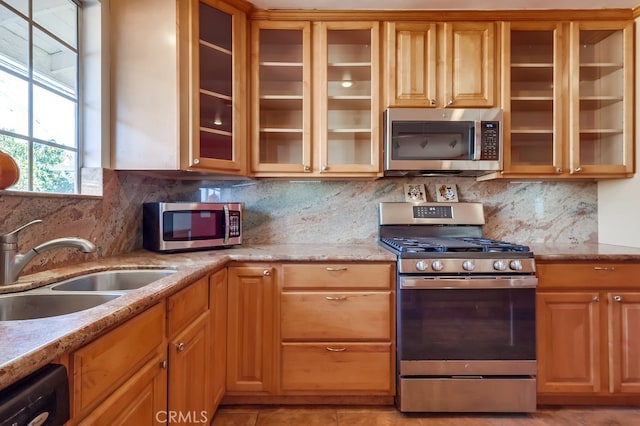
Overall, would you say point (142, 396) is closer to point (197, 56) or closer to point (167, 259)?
point (167, 259)

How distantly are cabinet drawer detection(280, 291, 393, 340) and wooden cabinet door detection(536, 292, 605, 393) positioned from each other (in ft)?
2.80

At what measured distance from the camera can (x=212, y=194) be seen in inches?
95.3

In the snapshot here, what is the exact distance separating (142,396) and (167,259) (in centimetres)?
82

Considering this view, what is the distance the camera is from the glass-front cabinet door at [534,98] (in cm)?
213

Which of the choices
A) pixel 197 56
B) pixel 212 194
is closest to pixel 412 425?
pixel 212 194

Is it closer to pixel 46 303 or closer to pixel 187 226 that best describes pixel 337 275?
pixel 187 226

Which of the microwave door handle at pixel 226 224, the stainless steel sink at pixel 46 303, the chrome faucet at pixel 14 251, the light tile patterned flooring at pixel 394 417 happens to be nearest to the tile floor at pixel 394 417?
the light tile patterned flooring at pixel 394 417

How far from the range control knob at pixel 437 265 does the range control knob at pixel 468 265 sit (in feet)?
0.38

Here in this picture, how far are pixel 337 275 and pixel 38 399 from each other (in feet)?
4.58

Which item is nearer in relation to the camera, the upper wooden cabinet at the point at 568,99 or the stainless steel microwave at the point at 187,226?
the stainless steel microwave at the point at 187,226

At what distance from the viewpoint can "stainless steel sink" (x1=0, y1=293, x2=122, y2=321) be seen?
1.10m

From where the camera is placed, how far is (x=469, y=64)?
2.10m

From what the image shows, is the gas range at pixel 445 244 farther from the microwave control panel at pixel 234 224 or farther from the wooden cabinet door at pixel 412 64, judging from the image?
the microwave control panel at pixel 234 224

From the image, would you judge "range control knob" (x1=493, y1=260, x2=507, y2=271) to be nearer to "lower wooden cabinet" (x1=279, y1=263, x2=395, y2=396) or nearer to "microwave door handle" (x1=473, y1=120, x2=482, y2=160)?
"lower wooden cabinet" (x1=279, y1=263, x2=395, y2=396)
